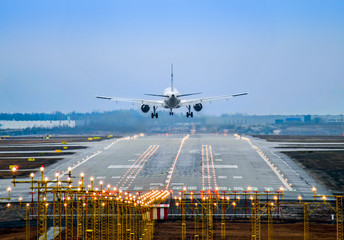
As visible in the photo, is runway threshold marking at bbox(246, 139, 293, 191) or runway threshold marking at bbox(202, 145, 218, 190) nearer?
runway threshold marking at bbox(246, 139, 293, 191)

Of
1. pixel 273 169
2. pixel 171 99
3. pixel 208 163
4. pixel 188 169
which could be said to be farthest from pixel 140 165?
pixel 273 169

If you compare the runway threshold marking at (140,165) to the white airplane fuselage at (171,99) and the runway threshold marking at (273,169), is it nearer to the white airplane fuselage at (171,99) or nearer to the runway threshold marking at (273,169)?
the white airplane fuselage at (171,99)

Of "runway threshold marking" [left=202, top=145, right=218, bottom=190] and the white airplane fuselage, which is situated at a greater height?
the white airplane fuselage

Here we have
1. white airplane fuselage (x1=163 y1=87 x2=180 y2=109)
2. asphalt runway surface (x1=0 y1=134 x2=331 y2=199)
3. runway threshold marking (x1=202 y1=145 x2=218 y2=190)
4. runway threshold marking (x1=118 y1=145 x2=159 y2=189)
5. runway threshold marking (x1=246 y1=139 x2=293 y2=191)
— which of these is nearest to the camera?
asphalt runway surface (x1=0 y1=134 x2=331 y2=199)

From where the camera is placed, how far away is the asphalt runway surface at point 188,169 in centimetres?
8388

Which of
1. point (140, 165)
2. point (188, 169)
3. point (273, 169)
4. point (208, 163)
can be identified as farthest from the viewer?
point (208, 163)

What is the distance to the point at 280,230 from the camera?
56875 mm

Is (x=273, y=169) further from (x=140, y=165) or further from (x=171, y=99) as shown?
(x=140, y=165)

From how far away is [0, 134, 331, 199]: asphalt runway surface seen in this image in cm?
8388

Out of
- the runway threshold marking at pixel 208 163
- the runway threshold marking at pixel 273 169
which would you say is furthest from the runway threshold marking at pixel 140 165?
the runway threshold marking at pixel 273 169

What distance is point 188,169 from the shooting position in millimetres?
103875

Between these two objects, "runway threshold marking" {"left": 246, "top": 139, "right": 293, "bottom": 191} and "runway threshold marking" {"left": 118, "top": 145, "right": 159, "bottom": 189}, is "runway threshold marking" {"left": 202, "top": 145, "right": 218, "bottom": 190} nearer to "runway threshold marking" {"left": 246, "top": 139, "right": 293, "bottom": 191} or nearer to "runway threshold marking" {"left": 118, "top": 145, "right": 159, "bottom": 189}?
"runway threshold marking" {"left": 246, "top": 139, "right": 293, "bottom": 191}

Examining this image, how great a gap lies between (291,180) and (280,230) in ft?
112

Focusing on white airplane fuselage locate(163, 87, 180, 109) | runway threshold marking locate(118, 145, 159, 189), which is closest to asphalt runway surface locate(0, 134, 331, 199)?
runway threshold marking locate(118, 145, 159, 189)
